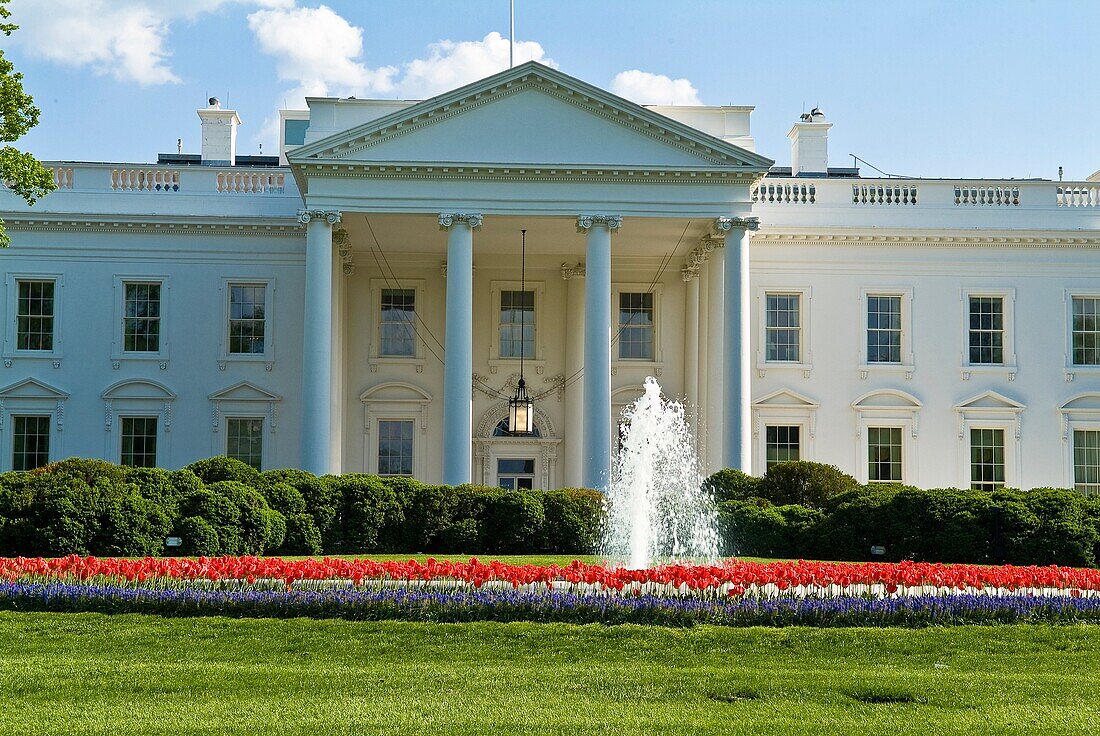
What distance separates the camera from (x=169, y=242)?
31062 mm

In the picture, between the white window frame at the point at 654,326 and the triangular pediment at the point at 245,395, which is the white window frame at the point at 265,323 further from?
the white window frame at the point at 654,326

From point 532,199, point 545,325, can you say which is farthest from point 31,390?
point 532,199

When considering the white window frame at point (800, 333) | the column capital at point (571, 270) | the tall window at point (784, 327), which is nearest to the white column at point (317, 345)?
the column capital at point (571, 270)

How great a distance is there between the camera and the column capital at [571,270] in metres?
31.9

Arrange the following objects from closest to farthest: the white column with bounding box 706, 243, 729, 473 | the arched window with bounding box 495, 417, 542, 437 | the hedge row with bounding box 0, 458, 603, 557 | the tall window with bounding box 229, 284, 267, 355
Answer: the hedge row with bounding box 0, 458, 603, 557 → the white column with bounding box 706, 243, 729, 473 → the tall window with bounding box 229, 284, 267, 355 → the arched window with bounding box 495, 417, 542, 437

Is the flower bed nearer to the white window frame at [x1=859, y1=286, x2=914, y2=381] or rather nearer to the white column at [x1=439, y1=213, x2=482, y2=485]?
the white column at [x1=439, y1=213, x2=482, y2=485]

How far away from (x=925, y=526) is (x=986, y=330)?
13375 millimetres

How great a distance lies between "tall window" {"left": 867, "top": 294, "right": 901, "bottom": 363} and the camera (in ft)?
105

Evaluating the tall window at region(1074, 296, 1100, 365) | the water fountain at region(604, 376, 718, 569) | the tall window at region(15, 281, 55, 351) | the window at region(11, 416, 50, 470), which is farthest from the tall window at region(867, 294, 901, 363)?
the window at region(11, 416, 50, 470)

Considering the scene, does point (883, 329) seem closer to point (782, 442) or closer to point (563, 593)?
point (782, 442)

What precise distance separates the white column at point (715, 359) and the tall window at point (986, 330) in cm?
799

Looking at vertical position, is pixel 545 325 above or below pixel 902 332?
above

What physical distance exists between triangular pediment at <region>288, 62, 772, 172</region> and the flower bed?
15.3 metres

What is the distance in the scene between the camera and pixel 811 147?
37.1 metres
